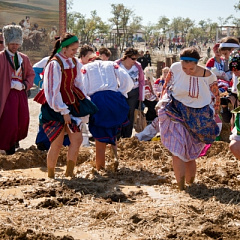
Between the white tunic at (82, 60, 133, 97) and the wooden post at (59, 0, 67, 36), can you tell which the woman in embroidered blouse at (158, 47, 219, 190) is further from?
the wooden post at (59, 0, 67, 36)

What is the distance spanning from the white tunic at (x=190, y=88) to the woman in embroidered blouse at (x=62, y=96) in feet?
3.97

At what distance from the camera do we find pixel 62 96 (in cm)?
682

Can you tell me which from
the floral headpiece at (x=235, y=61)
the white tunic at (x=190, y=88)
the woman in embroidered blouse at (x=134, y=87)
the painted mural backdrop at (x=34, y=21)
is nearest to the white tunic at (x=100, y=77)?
the white tunic at (x=190, y=88)

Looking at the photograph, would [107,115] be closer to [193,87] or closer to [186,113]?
[186,113]

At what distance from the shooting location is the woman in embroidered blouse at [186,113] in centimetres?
630

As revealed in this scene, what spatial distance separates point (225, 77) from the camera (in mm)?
9859

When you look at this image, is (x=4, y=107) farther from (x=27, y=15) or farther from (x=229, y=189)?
(x=27, y=15)

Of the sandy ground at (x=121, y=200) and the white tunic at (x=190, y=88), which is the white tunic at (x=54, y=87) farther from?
the white tunic at (x=190, y=88)

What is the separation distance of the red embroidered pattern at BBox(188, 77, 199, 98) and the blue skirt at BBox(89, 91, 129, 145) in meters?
1.55

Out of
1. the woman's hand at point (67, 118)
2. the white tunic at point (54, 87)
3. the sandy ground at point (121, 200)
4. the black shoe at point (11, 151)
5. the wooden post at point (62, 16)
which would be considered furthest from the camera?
the wooden post at point (62, 16)

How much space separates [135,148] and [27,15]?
58.2 feet

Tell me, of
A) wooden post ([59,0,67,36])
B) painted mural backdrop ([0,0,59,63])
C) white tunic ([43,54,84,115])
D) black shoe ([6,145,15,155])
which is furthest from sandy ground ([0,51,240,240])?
wooden post ([59,0,67,36])

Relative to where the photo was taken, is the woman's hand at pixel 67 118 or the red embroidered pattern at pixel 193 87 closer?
the red embroidered pattern at pixel 193 87

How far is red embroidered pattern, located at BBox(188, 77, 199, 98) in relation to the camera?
20.6 feet
